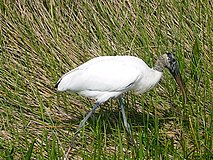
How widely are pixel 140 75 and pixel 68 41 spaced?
3.22ft

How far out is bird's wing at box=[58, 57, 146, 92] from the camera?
3273 millimetres

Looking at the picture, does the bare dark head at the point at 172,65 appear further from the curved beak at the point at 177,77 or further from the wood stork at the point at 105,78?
the wood stork at the point at 105,78

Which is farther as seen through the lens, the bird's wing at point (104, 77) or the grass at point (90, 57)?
the grass at point (90, 57)

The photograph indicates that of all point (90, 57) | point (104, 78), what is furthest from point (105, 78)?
point (90, 57)

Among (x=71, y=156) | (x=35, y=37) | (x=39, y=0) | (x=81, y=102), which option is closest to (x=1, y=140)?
(x=71, y=156)

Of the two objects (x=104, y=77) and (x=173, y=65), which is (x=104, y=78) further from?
(x=173, y=65)

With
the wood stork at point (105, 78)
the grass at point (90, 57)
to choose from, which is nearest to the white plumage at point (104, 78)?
the wood stork at point (105, 78)

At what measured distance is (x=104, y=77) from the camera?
327 centimetres

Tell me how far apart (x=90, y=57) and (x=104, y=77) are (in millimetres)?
838

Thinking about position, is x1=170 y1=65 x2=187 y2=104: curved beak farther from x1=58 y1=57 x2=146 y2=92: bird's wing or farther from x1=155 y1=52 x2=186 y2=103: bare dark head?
x1=58 y1=57 x2=146 y2=92: bird's wing

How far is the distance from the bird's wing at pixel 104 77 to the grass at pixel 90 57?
0.57 feet

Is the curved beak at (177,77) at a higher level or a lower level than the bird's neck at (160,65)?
lower

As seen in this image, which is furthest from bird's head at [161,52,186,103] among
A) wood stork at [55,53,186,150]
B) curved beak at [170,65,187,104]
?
wood stork at [55,53,186,150]

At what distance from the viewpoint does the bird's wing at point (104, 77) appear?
129 inches
